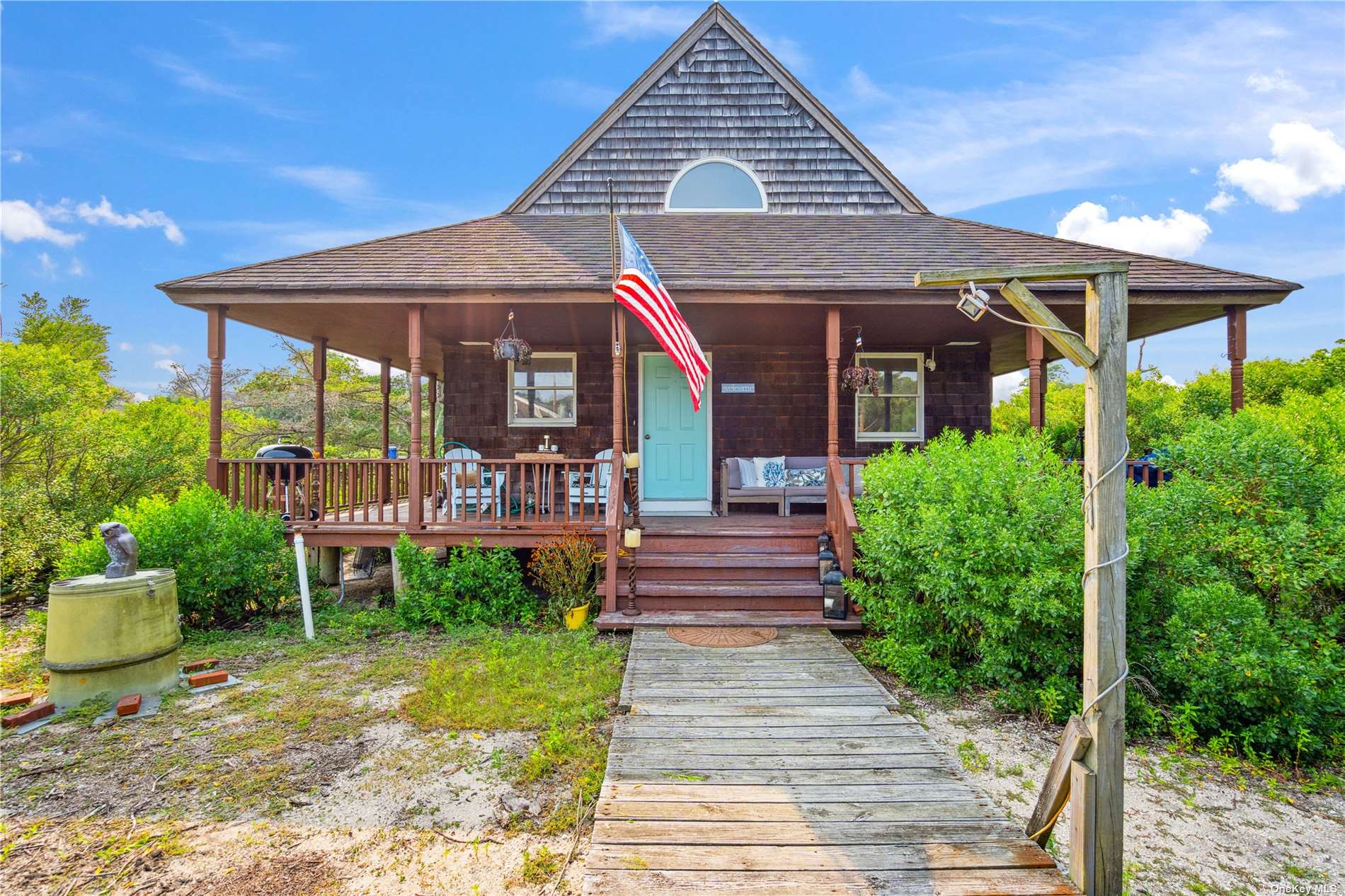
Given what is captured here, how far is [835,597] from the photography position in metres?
5.52

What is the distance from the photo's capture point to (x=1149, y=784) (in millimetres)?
3148

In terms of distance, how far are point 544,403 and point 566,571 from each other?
3.72 metres

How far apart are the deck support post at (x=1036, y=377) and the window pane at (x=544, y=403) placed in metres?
5.97

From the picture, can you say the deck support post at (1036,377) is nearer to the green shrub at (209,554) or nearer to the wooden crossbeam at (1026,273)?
the wooden crossbeam at (1026,273)

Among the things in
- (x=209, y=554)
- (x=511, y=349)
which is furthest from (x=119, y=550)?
(x=511, y=349)

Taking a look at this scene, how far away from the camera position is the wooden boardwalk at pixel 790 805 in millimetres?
2217

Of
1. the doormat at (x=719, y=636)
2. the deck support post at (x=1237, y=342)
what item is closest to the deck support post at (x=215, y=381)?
the doormat at (x=719, y=636)

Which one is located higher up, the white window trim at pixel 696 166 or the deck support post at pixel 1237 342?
the white window trim at pixel 696 166

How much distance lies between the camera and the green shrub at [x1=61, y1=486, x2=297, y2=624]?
5359mm

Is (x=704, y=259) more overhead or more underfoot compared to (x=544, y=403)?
more overhead

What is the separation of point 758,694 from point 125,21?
17.8 meters

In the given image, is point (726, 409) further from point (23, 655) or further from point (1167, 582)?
point (23, 655)

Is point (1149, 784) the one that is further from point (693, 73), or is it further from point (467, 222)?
point (693, 73)

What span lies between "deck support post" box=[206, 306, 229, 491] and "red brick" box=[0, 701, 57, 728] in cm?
283
